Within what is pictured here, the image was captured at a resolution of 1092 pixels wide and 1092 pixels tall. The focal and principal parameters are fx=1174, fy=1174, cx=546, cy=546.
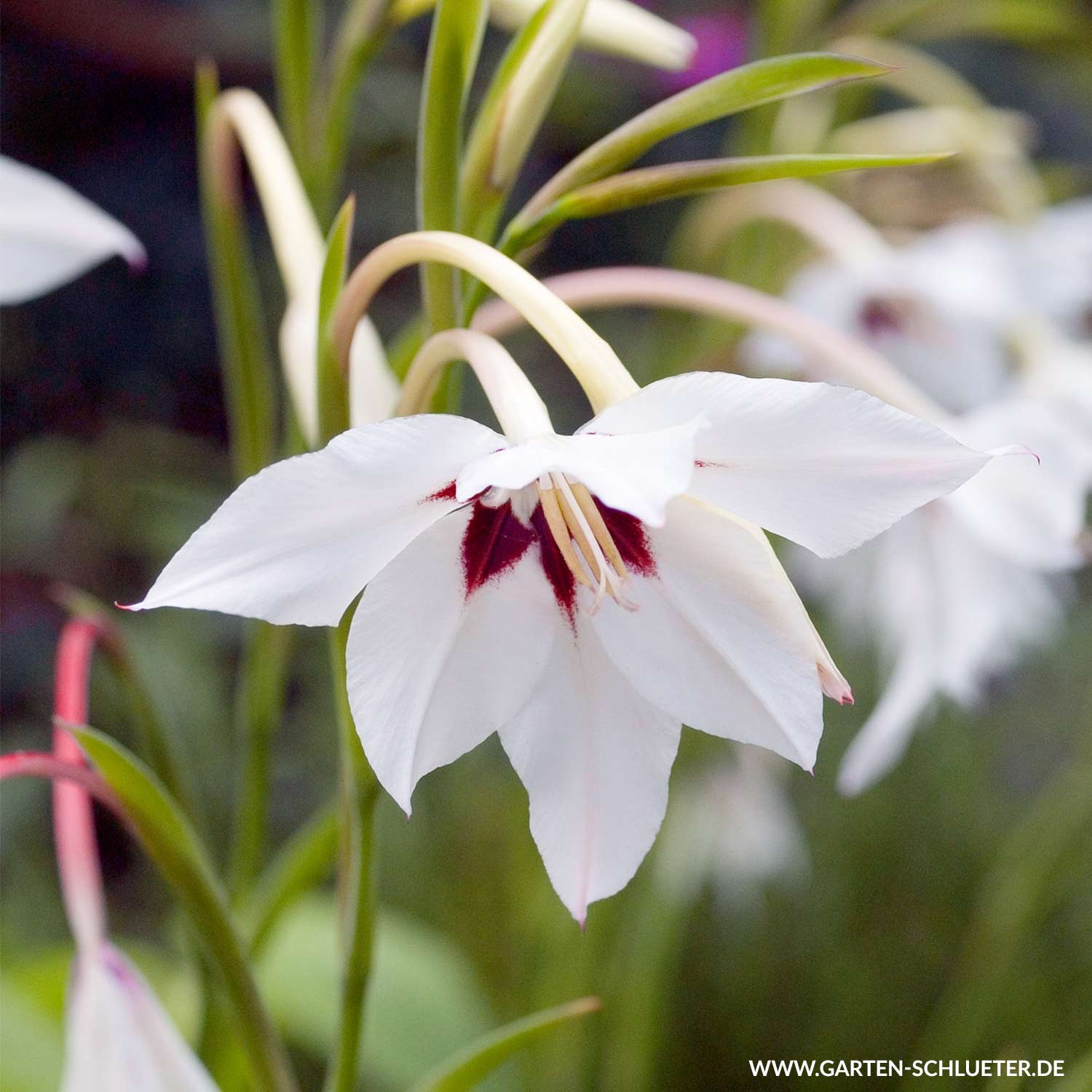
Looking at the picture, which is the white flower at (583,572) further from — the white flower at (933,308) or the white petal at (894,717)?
the white flower at (933,308)

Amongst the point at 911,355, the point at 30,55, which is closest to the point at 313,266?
the point at 911,355

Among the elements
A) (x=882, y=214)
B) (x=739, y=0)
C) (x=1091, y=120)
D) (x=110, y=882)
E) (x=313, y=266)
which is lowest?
(x=110, y=882)

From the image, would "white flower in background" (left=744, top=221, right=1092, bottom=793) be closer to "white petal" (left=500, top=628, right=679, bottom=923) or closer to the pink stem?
"white petal" (left=500, top=628, right=679, bottom=923)

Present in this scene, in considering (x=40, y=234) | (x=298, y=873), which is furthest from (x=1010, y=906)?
(x=40, y=234)

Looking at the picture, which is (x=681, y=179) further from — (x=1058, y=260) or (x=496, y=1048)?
(x=1058, y=260)

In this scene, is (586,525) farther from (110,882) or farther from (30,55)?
(30,55)
